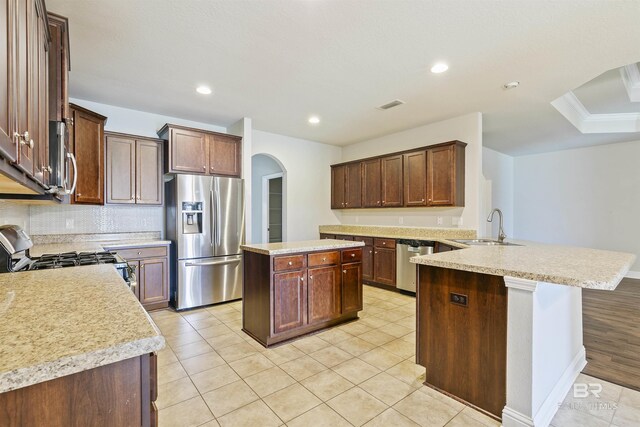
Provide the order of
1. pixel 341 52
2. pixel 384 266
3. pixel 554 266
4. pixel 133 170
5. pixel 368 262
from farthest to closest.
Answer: pixel 368 262 < pixel 384 266 < pixel 133 170 < pixel 341 52 < pixel 554 266

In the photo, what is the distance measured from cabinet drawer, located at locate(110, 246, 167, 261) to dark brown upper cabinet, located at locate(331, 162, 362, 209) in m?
3.24

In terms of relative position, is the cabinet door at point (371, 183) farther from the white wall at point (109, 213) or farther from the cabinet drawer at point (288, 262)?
the white wall at point (109, 213)

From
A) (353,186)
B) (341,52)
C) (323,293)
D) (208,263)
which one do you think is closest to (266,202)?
(353,186)

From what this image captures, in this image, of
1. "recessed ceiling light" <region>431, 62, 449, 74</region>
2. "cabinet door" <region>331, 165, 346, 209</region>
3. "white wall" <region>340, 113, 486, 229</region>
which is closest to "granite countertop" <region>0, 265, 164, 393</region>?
"recessed ceiling light" <region>431, 62, 449, 74</region>

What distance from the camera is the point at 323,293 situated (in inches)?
121

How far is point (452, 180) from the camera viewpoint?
166 inches

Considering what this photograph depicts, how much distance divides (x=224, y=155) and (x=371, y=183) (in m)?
2.52

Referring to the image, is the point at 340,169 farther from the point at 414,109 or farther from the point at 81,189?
the point at 81,189

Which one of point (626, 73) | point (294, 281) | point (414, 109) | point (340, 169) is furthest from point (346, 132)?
point (626, 73)

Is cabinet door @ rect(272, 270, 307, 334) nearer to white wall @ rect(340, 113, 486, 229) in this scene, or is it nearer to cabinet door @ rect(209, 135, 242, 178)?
cabinet door @ rect(209, 135, 242, 178)

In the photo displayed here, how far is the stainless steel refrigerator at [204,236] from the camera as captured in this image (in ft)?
12.6

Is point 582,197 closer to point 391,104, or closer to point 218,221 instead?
point 391,104

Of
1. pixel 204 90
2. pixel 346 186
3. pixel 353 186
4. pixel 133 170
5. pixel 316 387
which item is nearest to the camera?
pixel 316 387

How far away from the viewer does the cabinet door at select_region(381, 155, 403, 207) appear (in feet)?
16.1
